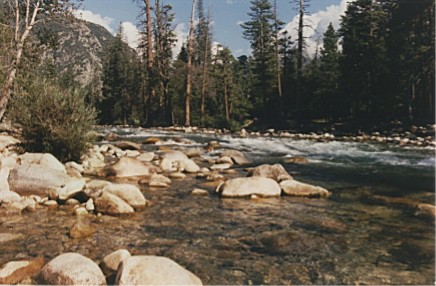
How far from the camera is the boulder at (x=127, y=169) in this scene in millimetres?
9800

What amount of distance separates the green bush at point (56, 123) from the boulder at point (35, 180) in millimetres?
2579

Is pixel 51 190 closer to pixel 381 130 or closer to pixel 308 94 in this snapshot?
pixel 381 130

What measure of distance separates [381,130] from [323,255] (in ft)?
79.7

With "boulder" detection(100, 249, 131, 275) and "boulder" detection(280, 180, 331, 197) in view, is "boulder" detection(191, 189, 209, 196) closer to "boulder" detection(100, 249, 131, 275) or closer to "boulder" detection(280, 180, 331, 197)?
"boulder" detection(280, 180, 331, 197)

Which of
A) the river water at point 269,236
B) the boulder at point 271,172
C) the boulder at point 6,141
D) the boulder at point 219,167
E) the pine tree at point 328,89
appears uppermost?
the pine tree at point 328,89

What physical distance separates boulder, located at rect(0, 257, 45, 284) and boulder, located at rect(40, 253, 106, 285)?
0.77 feet

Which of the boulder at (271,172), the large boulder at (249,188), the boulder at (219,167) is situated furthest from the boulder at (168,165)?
the large boulder at (249,188)

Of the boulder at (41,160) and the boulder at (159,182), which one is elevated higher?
the boulder at (41,160)

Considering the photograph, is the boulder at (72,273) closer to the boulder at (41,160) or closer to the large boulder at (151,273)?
the large boulder at (151,273)

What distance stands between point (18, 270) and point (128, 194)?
3025 millimetres

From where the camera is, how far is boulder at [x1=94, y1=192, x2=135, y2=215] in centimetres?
636

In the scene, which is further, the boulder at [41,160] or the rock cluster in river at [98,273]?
the boulder at [41,160]

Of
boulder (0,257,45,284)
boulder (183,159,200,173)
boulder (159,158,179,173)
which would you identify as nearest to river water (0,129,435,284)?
boulder (0,257,45,284)

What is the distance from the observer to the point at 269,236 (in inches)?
214
